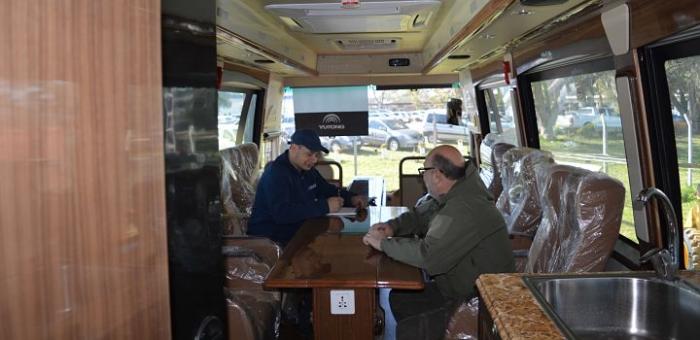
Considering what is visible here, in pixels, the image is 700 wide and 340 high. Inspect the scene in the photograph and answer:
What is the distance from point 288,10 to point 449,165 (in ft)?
7.25

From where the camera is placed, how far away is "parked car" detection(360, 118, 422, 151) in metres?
10.3

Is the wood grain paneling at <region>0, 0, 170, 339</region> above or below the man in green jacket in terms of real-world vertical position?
above

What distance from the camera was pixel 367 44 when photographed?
284 inches

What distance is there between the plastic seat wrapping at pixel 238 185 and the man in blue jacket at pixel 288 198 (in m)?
0.44

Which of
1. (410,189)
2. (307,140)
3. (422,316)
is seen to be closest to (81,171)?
(422,316)

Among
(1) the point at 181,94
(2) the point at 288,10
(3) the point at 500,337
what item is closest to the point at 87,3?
(1) the point at 181,94

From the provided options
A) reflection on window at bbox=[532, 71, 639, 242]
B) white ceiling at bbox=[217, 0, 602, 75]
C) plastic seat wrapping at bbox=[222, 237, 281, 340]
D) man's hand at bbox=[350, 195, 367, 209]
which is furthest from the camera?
man's hand at bbox=[350, 195, 367, 209]

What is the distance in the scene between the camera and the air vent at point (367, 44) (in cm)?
688

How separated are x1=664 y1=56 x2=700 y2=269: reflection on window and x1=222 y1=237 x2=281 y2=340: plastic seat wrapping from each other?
2.25m

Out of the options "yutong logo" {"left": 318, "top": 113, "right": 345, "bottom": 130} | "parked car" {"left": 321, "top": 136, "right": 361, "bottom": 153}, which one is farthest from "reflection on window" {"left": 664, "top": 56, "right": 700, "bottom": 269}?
"parked car" {"left": 321, "top": 136, "right": 361, "bottom": 153}

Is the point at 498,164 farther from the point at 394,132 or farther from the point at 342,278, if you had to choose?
the point at 394,132

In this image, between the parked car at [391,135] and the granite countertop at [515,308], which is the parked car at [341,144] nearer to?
the parked car at [391,135]

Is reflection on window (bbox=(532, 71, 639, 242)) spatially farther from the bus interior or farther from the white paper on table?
the white paper on table

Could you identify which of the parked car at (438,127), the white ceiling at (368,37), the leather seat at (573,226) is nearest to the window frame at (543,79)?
the leather seat at (573,226)
